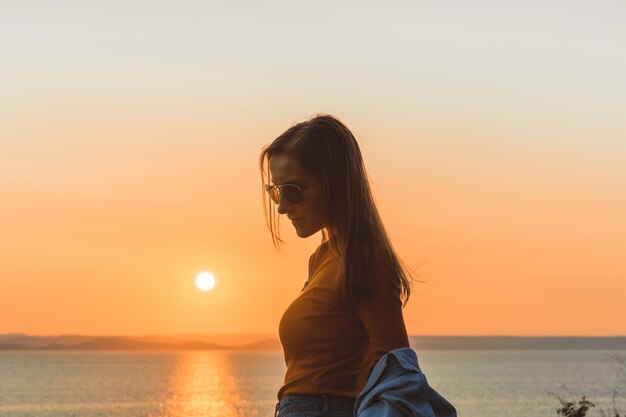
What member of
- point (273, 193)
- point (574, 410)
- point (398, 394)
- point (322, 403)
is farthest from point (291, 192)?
point (574, 410)

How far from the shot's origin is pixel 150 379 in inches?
5335

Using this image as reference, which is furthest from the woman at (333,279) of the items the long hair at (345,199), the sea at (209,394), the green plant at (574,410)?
the sea at (209,394)

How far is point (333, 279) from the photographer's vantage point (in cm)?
356

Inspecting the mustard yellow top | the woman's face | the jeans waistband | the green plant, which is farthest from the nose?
the green plant

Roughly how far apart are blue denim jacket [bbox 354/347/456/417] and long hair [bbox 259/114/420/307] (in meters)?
0.23

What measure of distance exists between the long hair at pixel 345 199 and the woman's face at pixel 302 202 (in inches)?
0.8

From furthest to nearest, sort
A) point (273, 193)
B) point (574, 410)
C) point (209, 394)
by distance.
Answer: point (209, 394) → point (574, 410) → point (273, 193)

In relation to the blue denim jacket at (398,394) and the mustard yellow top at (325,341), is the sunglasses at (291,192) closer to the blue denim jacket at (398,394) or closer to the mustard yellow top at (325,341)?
the mustard yellow top at (325,341)

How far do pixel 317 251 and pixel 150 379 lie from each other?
441 ft

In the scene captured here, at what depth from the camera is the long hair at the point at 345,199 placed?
11.2 feet

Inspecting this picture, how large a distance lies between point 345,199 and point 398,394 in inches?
27.2

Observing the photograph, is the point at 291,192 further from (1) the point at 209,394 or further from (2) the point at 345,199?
(1) the point at 209,394

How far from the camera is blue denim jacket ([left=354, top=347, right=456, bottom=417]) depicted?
3.19m

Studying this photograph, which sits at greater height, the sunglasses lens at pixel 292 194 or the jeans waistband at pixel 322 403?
the sunglasses lens at pixel 292 194
